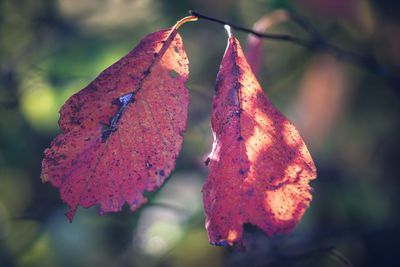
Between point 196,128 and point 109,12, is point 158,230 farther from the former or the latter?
point 109,12

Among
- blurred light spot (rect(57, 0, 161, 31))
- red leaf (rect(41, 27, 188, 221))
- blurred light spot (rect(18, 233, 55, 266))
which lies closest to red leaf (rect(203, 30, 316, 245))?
red leaf (rect(41, 27, 188, 221))

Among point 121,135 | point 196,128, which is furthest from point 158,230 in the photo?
point 121,135

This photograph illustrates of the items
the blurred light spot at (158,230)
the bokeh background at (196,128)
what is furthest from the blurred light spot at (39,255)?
the blurred light spot at (158,230)

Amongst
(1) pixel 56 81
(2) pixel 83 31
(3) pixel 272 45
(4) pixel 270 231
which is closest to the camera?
(4) pixel 270 231

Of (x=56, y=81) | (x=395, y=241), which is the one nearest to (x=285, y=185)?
(x=56, y=81)

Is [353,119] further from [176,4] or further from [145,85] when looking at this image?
[145,85]

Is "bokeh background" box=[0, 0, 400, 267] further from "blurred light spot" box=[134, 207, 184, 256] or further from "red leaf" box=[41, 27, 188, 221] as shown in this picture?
"red leaf" box=[41, 27, 188, 221]
